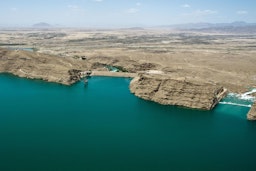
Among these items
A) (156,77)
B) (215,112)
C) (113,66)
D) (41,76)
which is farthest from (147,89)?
(113,66)

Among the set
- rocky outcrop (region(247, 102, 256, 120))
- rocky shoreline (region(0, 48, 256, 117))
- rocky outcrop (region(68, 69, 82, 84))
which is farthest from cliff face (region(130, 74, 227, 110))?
rocky outcrop (region(68, 69, 82, 84))

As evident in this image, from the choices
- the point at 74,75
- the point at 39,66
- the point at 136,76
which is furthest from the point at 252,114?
the point at 39,66

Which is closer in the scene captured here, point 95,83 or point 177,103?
point 177,103

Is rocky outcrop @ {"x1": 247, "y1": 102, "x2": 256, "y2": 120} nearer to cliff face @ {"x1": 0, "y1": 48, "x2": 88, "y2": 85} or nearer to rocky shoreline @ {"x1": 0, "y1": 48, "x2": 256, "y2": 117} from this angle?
rocky shoreline @ {"x1": 0, "y1": 48, "x2": 256, "y2": 117}

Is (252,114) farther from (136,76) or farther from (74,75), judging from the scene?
(74,75)

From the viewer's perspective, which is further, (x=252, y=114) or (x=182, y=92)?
(x=182, y=92)

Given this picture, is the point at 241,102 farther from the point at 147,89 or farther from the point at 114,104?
the point at 114,104

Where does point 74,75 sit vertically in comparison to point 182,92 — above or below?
below

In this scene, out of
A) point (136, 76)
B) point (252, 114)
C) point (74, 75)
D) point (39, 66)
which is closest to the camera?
point (252, 114)

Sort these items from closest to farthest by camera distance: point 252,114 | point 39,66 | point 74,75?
point 252,114, point 74,75, point 39,66
